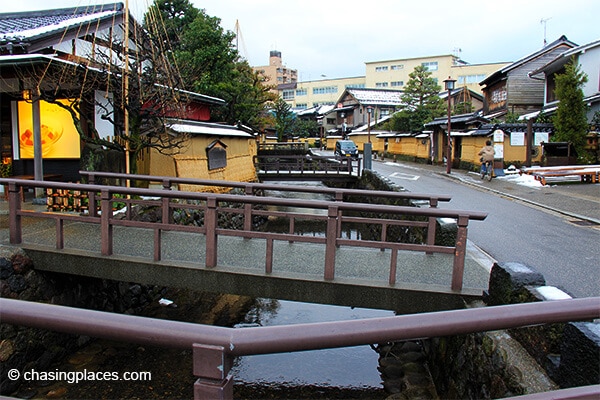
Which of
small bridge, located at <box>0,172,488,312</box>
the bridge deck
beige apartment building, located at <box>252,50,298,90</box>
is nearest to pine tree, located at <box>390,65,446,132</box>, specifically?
small bridge, located at <box>0,172,488,312</box>

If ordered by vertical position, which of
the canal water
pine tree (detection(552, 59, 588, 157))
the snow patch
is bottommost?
the canal water

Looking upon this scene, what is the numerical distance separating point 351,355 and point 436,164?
28081 millimetres

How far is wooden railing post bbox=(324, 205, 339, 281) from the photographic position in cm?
553

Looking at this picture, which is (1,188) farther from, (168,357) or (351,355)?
(351,355)

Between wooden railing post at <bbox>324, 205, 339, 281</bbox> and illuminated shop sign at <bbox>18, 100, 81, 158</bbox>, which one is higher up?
illuminated shop sign at <bbox>18, 100, 81, 158</bbox>

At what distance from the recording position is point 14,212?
7082mm

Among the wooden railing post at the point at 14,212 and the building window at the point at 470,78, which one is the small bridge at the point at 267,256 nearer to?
the wooden railing post at the point at 14,212

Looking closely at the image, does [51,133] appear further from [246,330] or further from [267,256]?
[246,330]

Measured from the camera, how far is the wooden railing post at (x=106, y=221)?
655 centimetres

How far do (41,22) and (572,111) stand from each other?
23.3m

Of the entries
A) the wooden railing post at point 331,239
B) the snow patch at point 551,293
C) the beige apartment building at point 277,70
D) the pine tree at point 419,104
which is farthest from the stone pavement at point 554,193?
the beige apartment building at point 277,70

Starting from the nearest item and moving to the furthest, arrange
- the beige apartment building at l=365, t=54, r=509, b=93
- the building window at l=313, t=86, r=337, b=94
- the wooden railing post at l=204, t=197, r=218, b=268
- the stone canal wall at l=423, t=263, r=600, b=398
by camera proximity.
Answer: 1. the stone canal wall at l=423, t=263, r=600, b=398
2. the wooden railing post at l=204, t=197, r=218, b=268
3. the beige apartment building at l=365, t=54, r=509, b=93
4. the building window at l=313, t=86, r=337, b=94

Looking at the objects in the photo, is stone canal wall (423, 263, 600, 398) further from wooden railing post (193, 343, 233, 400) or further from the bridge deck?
wooden railing post (193, 343, 233, 400)

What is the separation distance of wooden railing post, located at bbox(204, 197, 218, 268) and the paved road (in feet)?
15.5
